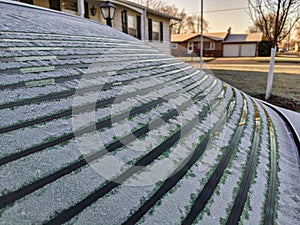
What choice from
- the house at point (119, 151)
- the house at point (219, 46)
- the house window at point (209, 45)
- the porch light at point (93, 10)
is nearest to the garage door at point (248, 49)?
the house at point (219, 46)

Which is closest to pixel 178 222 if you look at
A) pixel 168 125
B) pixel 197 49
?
pixel 168 125

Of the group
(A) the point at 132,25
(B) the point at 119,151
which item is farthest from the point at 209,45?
(B) the point at 119,151

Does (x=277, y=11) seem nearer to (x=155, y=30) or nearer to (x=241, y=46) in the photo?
(x=155, y=30)

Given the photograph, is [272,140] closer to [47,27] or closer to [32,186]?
[32,186]

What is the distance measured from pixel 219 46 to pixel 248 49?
168 inches

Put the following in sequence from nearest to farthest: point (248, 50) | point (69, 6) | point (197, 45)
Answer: point (69, 6) → point (248, 50) → point (197, 45)

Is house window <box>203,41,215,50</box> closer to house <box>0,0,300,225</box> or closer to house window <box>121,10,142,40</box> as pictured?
house window <box>121,10,142,40</box>

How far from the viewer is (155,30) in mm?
15422

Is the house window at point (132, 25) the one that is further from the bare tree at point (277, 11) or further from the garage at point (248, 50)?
the garage at point (248, 50)

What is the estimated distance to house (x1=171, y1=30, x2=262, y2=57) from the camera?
3481 cm

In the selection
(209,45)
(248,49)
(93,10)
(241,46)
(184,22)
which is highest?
(184,22)

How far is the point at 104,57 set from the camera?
102 inches

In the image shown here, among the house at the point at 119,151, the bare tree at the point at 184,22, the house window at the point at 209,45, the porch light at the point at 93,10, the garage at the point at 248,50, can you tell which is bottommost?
the house at the point at 119,151

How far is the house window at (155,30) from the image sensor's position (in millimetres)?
14742
